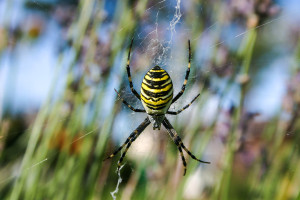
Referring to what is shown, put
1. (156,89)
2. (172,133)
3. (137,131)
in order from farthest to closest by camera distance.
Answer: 1. (137,131)
2. (172,133)
3. (156,89)

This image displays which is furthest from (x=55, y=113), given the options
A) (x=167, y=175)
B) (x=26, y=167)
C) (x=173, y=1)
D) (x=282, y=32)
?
(x=282, y=32)

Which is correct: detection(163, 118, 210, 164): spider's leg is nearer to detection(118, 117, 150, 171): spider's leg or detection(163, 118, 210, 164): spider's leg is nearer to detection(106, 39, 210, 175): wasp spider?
detection(106, 39, 210, 175): wasp spider

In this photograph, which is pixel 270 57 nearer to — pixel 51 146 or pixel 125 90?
pixel 125 90

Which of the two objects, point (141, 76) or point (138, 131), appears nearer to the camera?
point (141, 76)

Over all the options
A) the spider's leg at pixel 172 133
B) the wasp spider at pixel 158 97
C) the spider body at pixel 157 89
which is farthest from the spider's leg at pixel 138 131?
the spider body at pixel 157 89

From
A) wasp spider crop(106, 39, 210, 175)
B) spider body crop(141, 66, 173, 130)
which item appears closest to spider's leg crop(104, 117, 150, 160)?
wasp spider crop(106, 39, 210, 175)

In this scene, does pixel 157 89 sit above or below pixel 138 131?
above

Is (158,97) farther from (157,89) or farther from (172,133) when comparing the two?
(172,133)

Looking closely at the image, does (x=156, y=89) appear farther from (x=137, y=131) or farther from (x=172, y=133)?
(x=137, y=131)

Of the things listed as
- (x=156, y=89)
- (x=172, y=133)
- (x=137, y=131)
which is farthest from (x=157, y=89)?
(x=137, y=131)

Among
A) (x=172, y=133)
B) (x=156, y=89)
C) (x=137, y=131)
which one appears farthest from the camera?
(x=137, y=131)
